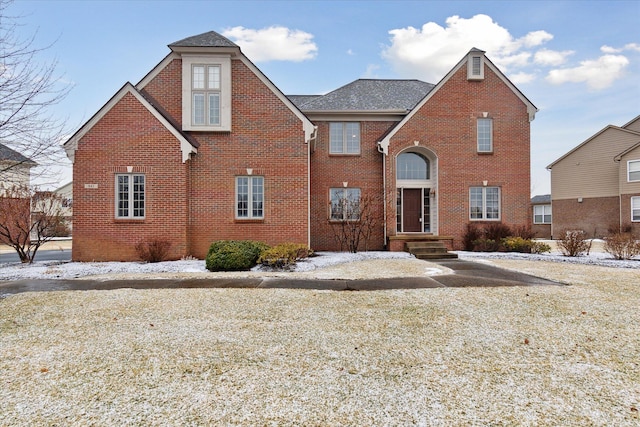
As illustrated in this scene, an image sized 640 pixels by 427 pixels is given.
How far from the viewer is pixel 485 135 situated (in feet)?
53.2

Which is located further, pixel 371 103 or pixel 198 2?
pixel 371 103

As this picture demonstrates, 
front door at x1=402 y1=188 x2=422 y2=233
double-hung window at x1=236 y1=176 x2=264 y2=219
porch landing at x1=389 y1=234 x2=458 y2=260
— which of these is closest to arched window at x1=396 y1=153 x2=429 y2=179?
front door at x1=402 y1=188 x2=422 y2=233

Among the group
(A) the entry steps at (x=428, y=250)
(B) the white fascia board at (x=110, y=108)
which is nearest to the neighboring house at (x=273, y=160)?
(B) the white fascia board at (x=110, y=108)

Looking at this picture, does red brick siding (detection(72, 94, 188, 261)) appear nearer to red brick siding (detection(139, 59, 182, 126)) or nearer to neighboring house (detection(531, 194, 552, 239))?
red brick siding (detection(139, 59, 182, 126))

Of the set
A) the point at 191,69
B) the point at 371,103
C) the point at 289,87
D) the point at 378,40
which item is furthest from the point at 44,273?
the point at 289,87

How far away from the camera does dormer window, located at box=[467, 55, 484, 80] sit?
1584 cm

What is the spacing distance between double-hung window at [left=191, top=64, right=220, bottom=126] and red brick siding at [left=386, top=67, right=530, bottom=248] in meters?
7.89

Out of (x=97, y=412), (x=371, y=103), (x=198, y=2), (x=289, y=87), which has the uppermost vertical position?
(x=289, y=87)

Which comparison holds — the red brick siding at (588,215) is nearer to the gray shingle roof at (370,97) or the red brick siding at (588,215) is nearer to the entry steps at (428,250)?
the gray shingle roof at (370,97)

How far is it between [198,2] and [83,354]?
12453mm

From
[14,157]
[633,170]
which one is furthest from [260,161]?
[633,170]

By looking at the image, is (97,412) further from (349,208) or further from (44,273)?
(349,208)

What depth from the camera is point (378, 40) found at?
16.8 metres

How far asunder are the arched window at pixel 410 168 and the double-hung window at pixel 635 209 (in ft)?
62.7
